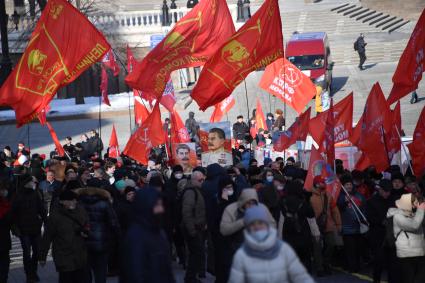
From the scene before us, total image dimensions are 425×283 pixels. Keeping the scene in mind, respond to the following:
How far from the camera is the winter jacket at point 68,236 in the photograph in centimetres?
1237

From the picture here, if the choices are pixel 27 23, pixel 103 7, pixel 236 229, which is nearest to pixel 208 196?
pixel 236 229

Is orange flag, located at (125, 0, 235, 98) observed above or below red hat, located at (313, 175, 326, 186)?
above

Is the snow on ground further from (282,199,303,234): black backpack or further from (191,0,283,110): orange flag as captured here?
(282,199,303,234): black backpack

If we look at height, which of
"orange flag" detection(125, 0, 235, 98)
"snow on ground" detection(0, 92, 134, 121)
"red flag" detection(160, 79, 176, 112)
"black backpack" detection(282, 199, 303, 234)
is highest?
"orange flag" detection(125, 0, 235, 98)

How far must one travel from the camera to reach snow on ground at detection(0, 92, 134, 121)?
3944 centimetres

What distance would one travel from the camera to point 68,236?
12391mm

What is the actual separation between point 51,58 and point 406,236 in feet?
23.8

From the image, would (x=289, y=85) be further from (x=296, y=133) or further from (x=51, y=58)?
(x=51, y=58)

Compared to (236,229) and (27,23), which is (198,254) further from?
(27,23)

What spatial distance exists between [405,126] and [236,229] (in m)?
23.0

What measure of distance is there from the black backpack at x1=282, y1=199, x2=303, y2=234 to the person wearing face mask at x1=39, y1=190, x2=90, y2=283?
2535 mm

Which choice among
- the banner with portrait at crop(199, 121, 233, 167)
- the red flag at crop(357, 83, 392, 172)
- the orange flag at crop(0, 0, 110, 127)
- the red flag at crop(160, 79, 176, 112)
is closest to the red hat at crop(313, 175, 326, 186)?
the banner with portrait at crop(199, 121, 233, 167)

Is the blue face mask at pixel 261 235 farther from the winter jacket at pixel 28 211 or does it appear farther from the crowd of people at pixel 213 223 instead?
the winter jacket at pixel 28 211

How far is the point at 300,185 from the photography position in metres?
14.3
